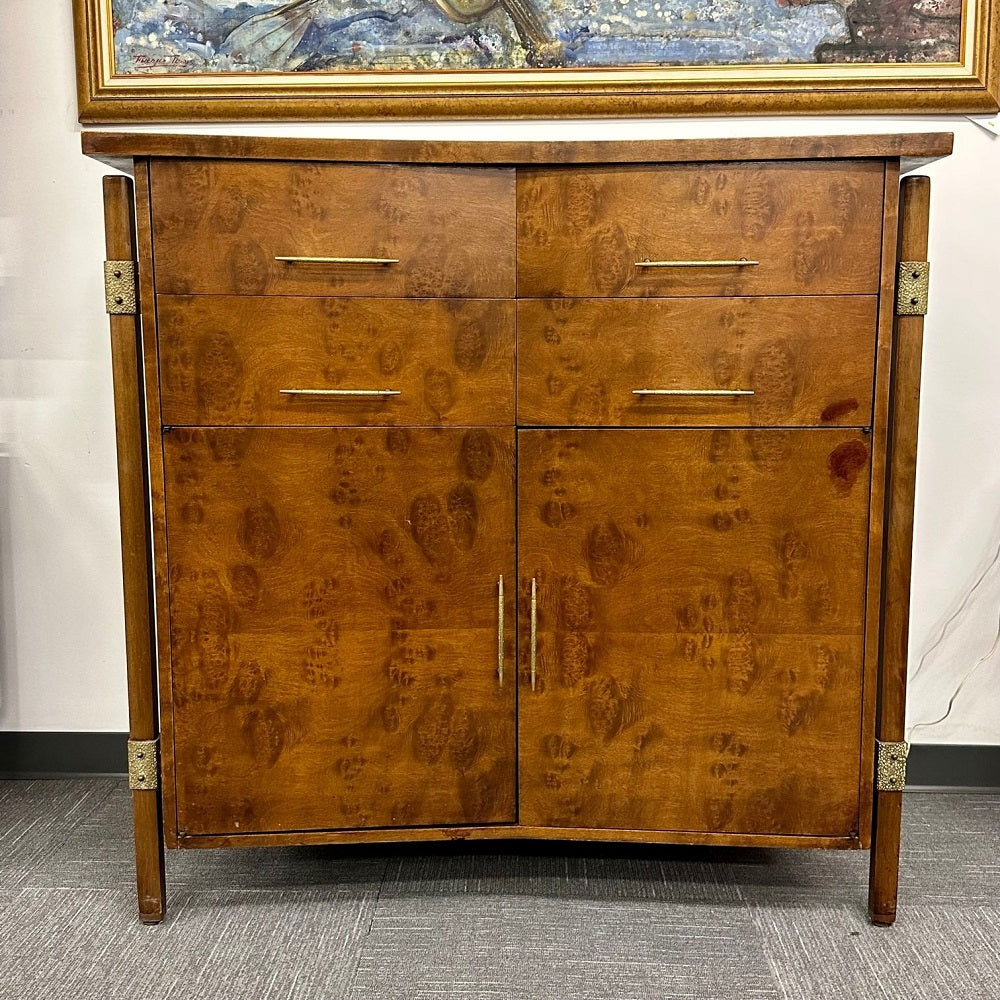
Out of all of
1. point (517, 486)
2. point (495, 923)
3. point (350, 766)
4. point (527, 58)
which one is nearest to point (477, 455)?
point (517, 486)

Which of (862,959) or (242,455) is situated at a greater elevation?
(242,455)

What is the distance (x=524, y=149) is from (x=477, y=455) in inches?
18.4

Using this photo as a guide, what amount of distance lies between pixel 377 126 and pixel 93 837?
156cm

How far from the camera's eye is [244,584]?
1561mm

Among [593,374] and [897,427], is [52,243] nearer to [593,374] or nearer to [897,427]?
[593,374]

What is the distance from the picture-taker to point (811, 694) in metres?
1.57

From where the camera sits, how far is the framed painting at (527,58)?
1962 millimetres

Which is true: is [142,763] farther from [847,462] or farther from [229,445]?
[847,462]

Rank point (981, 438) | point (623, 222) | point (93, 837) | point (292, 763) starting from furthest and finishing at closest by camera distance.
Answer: point (981, 438) → point (93, 837) → point (292, 763) → point (623, 222)

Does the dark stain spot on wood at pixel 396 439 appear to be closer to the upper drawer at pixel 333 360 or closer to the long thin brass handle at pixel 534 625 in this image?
the upper drawer at pixel 333 360

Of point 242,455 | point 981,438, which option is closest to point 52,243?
point 242,455

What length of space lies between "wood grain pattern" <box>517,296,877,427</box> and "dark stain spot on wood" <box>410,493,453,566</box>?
23 centimetres

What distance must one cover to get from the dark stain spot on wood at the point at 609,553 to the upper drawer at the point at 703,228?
0.37 metres
